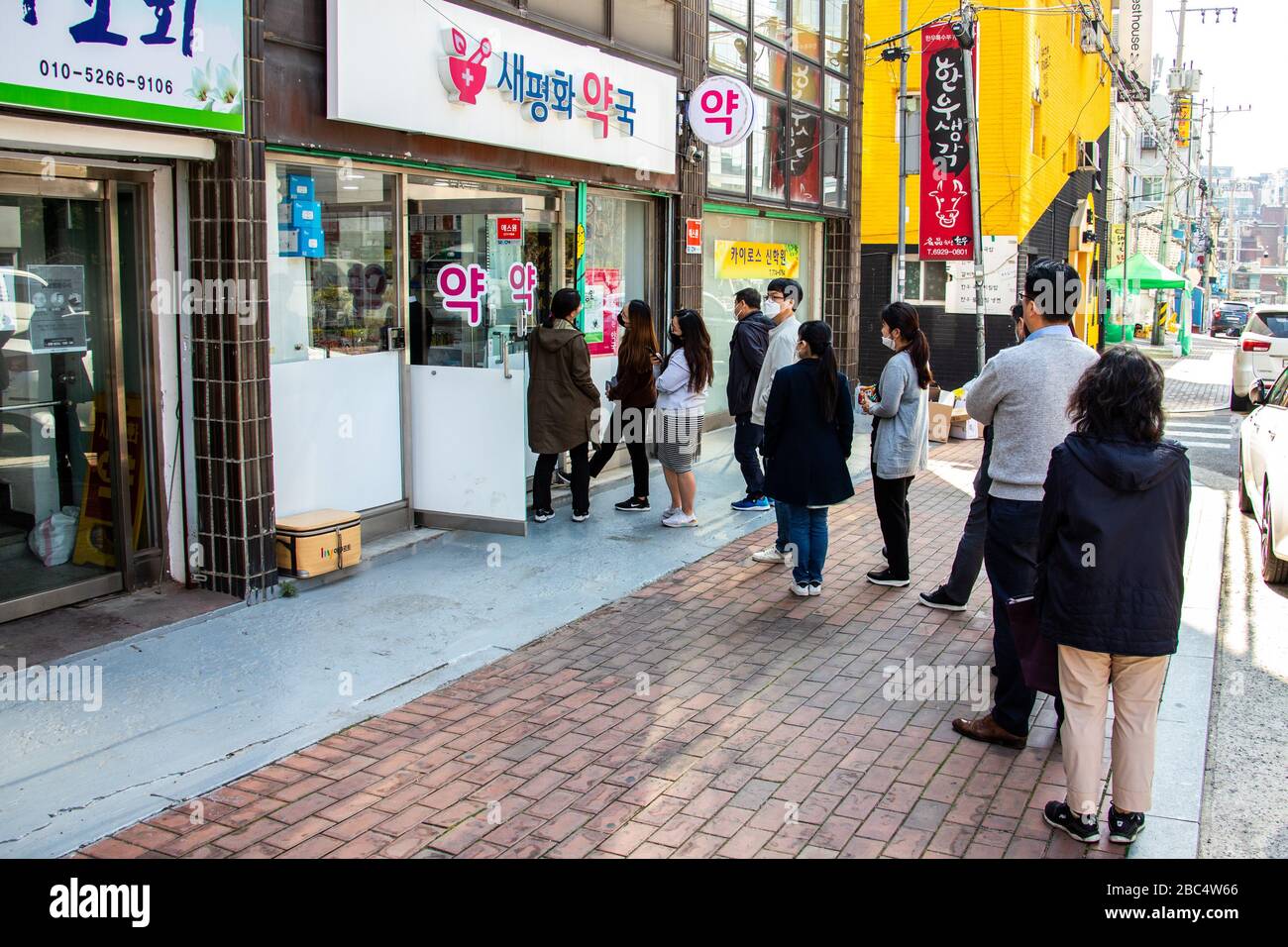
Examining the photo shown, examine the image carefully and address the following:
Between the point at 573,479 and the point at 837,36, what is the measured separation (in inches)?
374

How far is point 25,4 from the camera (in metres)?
5.66

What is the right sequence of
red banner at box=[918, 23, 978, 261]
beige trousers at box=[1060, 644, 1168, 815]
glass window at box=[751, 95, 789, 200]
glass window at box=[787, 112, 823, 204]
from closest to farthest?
beige trousers at box=[1060, 644, 1168, 815] → glass window at box=[751, 95, 789, 200] → glass window at box=[787, 112, 823, 204] → red banner at box=[918, 23, 978, 261]

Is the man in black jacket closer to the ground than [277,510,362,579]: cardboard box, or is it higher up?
higher up

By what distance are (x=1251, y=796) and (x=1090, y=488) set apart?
6.11 feet

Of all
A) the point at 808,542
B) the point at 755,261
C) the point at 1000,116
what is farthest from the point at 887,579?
the point at 1000,116

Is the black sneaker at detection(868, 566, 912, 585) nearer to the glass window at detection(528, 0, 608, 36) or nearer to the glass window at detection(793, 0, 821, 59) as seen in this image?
the glass window at detection(528, 0, 608, 36)

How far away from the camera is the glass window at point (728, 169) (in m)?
13.0

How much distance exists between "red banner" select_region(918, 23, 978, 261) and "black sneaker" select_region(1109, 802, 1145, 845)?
41.9ft

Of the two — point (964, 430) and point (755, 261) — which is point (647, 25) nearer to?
point (755, 261)

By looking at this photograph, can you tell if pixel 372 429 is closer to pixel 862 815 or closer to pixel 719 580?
pixel 719 580

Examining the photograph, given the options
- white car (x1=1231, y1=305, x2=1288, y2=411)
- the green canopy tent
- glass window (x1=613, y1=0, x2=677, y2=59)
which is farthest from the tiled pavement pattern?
the green canopy tent

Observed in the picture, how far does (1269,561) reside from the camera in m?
8.74

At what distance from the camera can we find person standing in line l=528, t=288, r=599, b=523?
9242 millimetres

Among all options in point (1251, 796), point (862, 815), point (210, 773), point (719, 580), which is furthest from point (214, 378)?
point (1251, 796)
